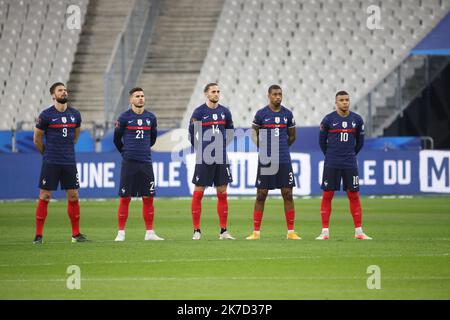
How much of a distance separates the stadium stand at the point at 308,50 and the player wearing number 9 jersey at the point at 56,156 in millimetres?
20293

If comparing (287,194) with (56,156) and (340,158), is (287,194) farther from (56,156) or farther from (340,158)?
(56,156)

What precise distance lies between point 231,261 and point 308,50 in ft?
80.3

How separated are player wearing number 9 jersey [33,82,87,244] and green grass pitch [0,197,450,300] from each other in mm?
484

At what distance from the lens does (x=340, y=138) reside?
53.3 feet

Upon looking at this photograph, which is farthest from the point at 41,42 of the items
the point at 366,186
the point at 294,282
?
the point at 294,282

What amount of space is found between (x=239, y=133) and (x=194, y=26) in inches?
428

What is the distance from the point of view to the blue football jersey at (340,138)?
16250 mm

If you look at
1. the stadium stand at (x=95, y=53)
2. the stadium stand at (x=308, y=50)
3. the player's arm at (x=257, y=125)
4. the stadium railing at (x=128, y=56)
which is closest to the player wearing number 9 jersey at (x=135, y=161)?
the player's arm at (x=257, y=125)

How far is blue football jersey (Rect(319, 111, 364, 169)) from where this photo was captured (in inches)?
640

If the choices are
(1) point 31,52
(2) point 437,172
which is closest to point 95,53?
(1) point 31,52

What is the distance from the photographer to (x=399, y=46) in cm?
3647

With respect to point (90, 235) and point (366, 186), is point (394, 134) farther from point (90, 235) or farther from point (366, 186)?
point (90, 235)

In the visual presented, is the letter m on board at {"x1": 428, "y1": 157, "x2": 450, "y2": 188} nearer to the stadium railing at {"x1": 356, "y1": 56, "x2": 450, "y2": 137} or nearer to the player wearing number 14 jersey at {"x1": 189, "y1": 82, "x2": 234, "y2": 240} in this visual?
the stadium railing at {"x1": 356, "y1": 56, "x2": 450, "y2": 137}

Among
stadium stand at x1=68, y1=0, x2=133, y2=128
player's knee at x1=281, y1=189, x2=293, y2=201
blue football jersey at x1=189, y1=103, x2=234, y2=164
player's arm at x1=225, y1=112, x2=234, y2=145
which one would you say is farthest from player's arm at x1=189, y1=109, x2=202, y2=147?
stadium stand at x1=68, y1=0, x2=133, y2=128
